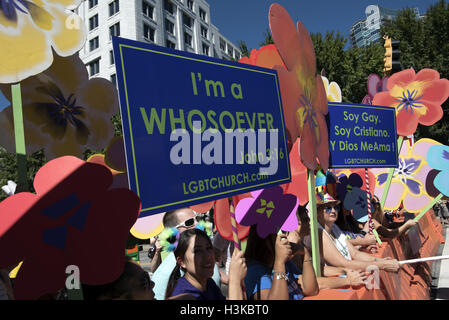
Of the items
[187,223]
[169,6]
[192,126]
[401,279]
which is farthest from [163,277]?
→ [169,6]

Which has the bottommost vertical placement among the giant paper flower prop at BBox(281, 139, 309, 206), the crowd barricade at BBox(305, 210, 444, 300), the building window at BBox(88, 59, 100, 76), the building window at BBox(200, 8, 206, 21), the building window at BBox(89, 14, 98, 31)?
the crowd barricade at BBox(305, 210, 444, 300)

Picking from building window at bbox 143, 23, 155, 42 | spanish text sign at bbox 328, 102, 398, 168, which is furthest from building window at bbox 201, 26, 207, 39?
spanish text sign at bbox 328, 102, 398, 168

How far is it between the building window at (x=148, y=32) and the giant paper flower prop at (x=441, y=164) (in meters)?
26.3

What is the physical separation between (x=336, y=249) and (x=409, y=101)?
3345 mm

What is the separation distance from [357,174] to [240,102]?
11.9 feet

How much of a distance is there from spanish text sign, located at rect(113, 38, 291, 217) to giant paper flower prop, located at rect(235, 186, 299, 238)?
106mm

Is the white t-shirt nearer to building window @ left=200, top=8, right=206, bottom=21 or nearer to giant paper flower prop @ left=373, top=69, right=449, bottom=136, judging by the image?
giant paper flower prop @ left=373, top=69, right=449, bottom=136

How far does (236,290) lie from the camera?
1.76 metres

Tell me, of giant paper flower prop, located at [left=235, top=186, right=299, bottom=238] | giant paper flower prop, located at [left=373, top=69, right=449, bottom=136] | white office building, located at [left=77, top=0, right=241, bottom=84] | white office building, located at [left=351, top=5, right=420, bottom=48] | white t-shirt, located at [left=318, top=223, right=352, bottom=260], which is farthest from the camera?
white office building, located at [left=351, top=5, right=420, bottom=48]

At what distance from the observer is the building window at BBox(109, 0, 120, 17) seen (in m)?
27.4

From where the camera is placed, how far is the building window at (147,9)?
28.4m

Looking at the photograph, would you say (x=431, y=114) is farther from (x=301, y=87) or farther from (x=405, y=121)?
(x=301, y=87)

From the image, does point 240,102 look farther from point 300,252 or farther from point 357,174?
point 357,174
